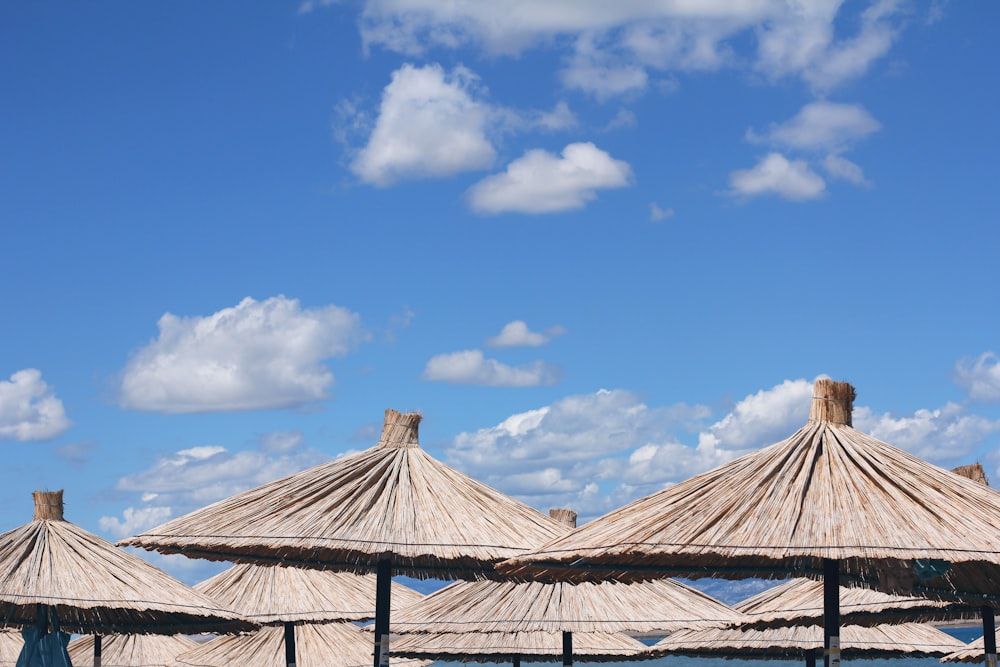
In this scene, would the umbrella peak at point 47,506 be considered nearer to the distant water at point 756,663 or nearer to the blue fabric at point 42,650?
A: the blue fabric at point 42,650

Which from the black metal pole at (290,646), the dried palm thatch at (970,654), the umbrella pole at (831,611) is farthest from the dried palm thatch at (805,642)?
the umbrella pole at (831,611)

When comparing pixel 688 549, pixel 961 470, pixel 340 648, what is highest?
pixel 961 470

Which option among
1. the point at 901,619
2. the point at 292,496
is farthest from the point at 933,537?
the point at 901,619

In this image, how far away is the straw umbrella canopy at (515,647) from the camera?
15289mm

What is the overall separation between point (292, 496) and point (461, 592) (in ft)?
15.5

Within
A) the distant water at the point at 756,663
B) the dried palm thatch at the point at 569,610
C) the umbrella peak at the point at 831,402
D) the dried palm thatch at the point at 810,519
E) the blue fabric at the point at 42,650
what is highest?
the umbrella peak at the point at 831,402

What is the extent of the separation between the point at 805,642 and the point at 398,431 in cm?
665

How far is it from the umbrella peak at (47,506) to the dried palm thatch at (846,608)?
6474 millimetres

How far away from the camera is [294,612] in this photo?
14930 millimetres

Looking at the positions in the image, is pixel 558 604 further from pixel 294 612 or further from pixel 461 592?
pixel 294 612

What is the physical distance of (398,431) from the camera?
10984 millimetres

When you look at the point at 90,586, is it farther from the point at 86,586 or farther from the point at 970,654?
the point at 970,654

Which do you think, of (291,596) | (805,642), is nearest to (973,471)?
(805,642)

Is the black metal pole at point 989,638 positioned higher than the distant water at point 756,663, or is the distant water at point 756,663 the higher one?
the black metal pole at point 989,638
